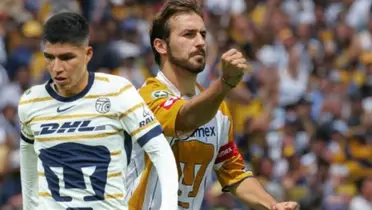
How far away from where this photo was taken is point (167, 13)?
765 cm

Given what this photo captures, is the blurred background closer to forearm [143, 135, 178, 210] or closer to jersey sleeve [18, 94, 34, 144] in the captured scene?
jersey sleeve [18, 94, 34, 144]

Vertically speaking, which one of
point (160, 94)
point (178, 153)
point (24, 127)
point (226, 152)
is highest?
point (160, 94)

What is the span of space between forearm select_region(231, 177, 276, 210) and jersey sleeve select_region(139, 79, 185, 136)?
2.99 ft

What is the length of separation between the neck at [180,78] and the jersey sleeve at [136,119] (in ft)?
2.36

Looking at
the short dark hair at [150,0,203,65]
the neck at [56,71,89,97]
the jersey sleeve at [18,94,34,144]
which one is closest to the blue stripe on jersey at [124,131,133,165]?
the neck at [56,71,89,97]

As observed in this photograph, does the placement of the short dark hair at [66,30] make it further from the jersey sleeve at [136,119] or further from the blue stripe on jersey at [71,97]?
the jersey sleeve at [136,119]

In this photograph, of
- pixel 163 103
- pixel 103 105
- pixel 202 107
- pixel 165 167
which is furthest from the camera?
pixel 163 103

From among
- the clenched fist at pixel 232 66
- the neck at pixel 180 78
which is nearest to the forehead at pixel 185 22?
the neck at pixel 180 78

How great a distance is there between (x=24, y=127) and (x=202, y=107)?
1.07m

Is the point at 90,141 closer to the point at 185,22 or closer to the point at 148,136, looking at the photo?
the point at 148,136

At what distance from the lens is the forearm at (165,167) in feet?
22.1

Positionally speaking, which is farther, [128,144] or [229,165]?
[229,165]

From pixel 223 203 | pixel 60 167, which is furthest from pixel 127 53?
pixel 60 167

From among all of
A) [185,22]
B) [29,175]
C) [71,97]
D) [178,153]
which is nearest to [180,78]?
[185,22]
